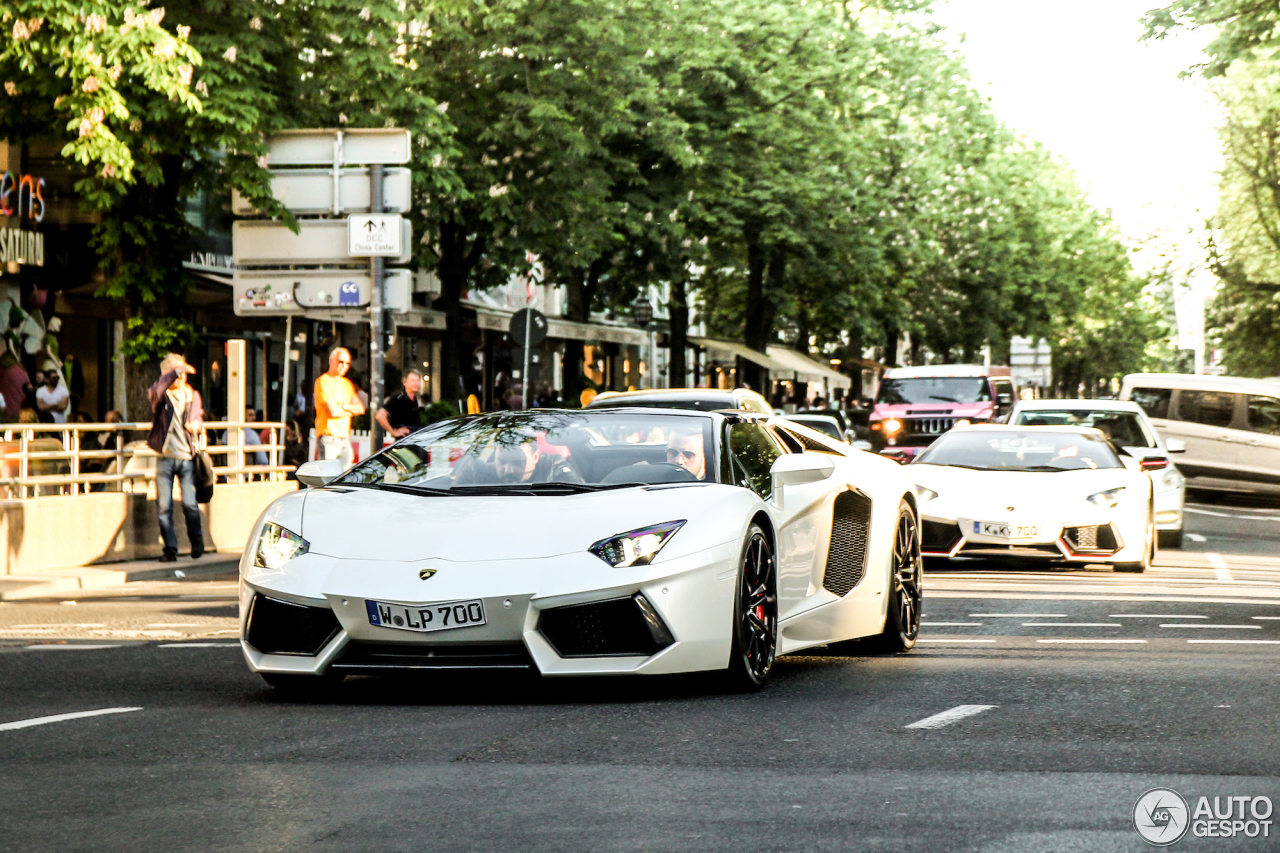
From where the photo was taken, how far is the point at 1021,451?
16750mm

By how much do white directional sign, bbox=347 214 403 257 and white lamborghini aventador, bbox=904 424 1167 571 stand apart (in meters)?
6.53

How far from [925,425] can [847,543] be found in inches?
970

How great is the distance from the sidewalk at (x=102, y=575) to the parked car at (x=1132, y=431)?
8178mm

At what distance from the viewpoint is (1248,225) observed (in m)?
48.7

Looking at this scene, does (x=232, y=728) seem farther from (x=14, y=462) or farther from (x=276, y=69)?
(x=276, y=69)

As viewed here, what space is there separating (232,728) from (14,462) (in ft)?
35.3

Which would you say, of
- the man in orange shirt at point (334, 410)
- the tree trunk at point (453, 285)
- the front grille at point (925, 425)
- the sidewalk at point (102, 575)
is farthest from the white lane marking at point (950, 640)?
the front grille at point (925, 425)

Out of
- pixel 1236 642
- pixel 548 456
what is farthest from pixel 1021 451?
pixel 548 456

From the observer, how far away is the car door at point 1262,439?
28703 millimetres

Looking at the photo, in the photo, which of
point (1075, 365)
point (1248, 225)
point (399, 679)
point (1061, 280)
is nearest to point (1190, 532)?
point (399, 679)

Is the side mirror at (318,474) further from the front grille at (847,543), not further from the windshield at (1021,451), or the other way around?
the windshield at (1021,451)

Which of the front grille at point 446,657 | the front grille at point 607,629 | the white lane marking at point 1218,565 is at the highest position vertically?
the front grille at point 607,629

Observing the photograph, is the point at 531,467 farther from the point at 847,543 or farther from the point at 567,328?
the point at 567,328
